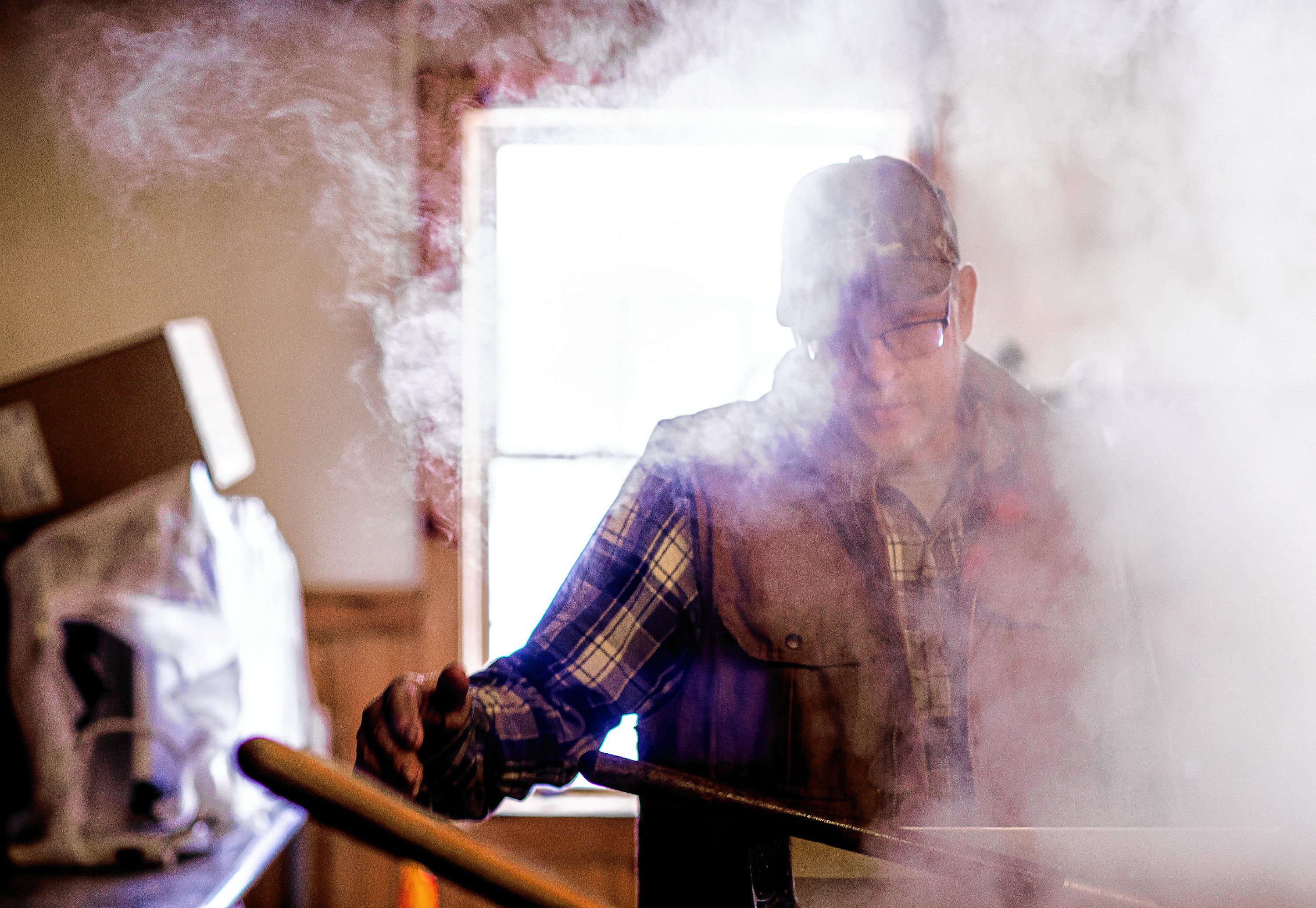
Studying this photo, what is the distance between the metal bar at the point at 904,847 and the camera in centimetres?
80

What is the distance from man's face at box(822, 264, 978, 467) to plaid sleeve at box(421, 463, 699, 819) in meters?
0.30

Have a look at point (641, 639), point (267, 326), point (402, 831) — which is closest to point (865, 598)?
point (641, 639)

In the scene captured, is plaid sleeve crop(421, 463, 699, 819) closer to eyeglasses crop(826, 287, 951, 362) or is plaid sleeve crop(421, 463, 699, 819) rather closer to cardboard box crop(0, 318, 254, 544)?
eyeglasses crop(826, 287, 951, 362)

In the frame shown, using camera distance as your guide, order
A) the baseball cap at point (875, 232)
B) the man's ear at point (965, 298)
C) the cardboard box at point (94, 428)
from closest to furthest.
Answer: the baseball cap at point (875, 232), the man's ear at point (965, 298), the cardboard box at point (94, 428)

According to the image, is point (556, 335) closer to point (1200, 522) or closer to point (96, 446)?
point (96, 446)

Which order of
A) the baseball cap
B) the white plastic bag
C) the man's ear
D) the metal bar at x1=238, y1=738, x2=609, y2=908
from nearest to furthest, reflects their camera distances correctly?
1. the metal bar at x1=238, y1=738, x2=609, y2=908
2. the baseball cap
3. the man's ear
4. the white plastic bag

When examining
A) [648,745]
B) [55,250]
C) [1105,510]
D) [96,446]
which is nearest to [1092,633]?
[1105,510]

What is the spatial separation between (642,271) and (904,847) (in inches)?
64.6

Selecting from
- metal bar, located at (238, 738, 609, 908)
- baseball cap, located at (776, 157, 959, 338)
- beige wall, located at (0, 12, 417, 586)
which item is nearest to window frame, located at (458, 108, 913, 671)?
beige wall, located at (0, 12, 417, 586)

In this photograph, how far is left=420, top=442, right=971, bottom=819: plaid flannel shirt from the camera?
1.14 metres

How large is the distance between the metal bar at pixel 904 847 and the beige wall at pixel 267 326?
169 cm

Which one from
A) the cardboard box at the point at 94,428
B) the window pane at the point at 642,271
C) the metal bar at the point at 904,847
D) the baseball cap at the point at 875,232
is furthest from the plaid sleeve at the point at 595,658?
the cardboard box at the point at 94,428

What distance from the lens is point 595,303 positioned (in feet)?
7.29

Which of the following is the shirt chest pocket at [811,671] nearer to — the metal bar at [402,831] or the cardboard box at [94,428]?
the metal bar at [402,831]
